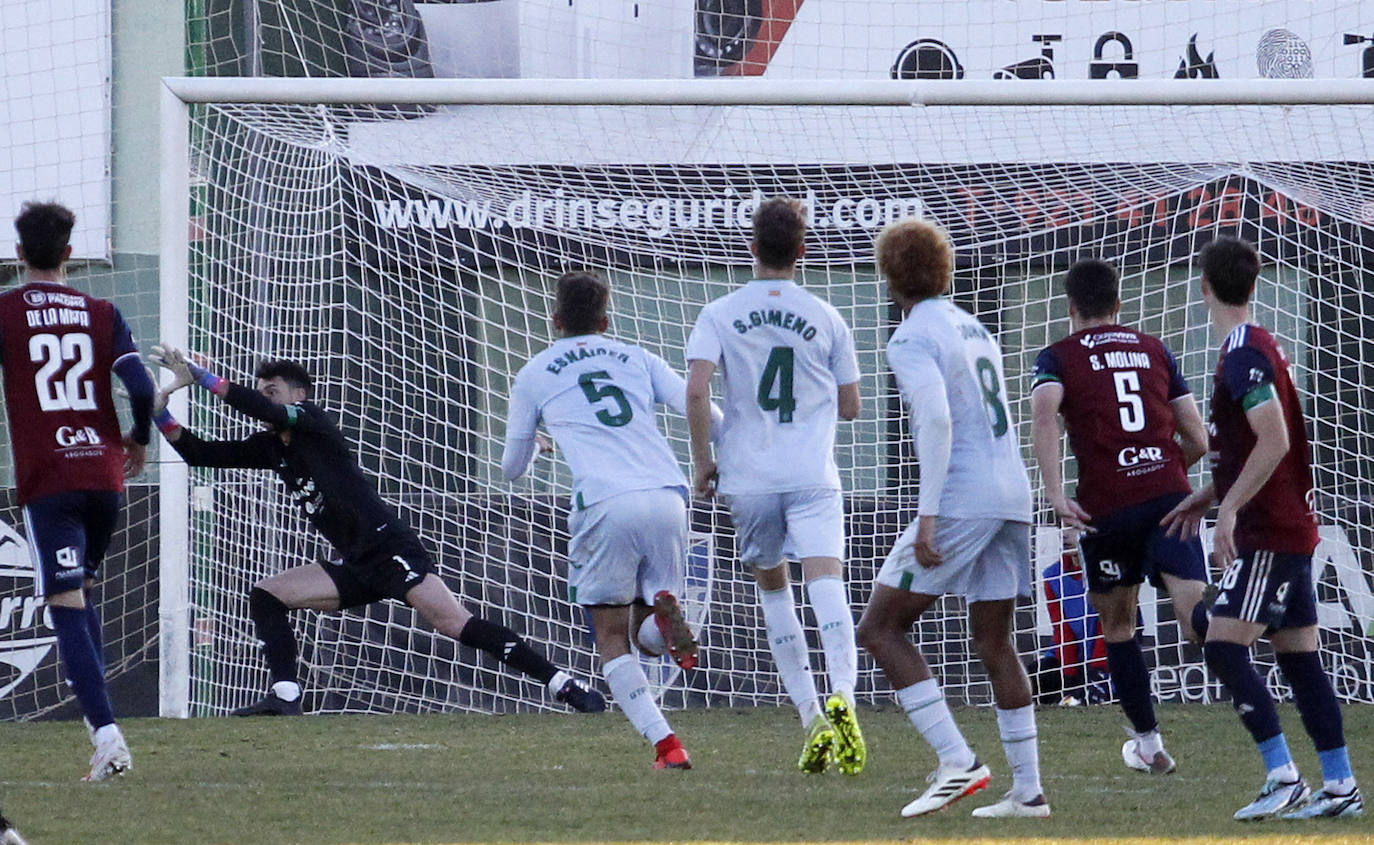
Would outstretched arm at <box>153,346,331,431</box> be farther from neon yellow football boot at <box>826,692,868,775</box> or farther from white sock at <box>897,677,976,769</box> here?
white sock at <box>897,677,976,769</box>

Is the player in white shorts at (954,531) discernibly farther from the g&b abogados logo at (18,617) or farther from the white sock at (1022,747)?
the g&b abogados logo at (18,617)

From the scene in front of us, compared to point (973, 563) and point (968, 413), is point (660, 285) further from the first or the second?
point (973, 563)

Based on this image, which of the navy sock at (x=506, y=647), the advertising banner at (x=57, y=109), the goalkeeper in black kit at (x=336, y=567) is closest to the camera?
the goalkeeper in black kit at (x=336, y=567)

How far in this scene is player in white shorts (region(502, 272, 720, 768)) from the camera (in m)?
6.18

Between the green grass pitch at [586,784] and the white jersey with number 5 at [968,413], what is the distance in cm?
85

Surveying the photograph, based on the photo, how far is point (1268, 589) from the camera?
5.02m

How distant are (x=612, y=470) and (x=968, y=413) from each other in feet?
5.09

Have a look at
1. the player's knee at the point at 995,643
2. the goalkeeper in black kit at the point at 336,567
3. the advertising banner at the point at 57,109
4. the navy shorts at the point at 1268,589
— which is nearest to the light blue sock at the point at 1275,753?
A: the navy shorts at the point at 1268,589

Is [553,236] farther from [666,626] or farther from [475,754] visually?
[666,626]

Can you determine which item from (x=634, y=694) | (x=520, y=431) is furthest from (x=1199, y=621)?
(x=520, y=431)

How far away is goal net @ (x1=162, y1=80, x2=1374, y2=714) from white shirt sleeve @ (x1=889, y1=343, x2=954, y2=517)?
183 inches

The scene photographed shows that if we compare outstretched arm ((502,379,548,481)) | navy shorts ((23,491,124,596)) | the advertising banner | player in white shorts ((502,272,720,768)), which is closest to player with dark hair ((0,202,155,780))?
navy shorts ((23,491,124,596))

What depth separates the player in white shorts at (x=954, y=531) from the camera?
4.94m

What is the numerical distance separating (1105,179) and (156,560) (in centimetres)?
519
